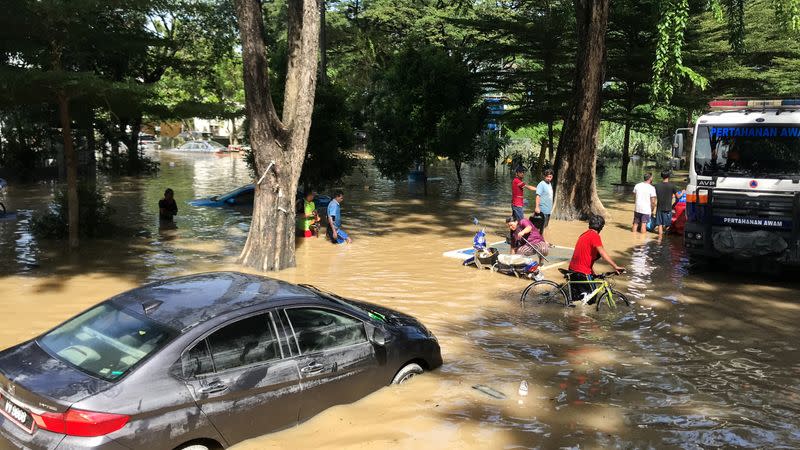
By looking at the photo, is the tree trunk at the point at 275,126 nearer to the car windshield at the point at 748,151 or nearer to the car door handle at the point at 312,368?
the car door handle at the point at 312,368

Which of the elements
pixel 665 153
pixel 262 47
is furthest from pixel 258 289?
pixel 665 153

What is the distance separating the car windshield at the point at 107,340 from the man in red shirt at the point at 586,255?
652cm

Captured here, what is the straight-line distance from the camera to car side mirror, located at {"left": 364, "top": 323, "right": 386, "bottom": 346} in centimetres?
590

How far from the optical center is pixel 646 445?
5.50 metres

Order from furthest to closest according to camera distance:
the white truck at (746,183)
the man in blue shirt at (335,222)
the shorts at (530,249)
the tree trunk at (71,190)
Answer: the man in blue shirt at (335,222) < the tree trunk at (71,190) < the shorts at (530,249) < the white truck at (746,183)

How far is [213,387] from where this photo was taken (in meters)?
4.72

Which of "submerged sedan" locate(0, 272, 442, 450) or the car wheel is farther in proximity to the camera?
the car wheel

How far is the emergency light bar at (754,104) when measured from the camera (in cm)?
1159

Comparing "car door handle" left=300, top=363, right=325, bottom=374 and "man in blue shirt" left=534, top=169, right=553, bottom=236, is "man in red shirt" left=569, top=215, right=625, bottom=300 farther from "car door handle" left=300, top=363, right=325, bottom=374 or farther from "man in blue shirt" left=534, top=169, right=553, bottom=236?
"car door handle" left=300, top=363, right=325, bottom=374

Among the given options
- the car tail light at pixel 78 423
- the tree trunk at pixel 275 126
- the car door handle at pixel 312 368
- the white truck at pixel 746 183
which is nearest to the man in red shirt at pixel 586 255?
the white truck at pixel 746 183

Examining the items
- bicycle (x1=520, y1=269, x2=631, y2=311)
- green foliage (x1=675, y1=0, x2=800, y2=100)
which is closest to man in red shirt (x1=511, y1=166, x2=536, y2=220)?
bicycle (x1=520, y1=269, x2=631, y2=311)

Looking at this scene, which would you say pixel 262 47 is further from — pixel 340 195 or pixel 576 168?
pixel 576 168

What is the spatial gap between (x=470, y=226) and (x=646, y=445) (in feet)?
44.4

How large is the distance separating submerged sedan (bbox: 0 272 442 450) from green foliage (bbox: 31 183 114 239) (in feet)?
35.6
